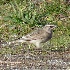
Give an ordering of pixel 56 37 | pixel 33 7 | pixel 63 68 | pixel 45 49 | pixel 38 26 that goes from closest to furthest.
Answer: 1. pixel 63 68
2. pixel 45 49
3. pixel 56 37
4. pixel 38 26
5. pixel 33 7

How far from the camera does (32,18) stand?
51.9 feet

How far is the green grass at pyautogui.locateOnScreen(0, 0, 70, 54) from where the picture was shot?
15.3 meters

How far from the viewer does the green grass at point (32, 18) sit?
1526 centimetres

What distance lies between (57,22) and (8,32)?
5.46 feet

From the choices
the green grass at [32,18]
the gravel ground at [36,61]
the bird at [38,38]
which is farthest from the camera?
the green grass at [32,18]

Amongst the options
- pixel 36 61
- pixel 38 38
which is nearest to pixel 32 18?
pixel 38 38

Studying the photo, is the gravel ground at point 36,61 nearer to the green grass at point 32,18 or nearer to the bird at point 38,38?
the bird at point 38,38

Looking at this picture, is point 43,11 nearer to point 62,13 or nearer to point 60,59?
point 62,13

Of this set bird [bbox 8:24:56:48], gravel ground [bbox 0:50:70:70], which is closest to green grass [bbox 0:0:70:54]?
bird [bbox 8:24:56:48]

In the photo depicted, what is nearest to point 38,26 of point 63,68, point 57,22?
point 57,22

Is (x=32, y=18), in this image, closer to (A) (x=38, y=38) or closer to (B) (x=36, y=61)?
(A) (x=38, y=38)

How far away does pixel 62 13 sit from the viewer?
16.8 meters

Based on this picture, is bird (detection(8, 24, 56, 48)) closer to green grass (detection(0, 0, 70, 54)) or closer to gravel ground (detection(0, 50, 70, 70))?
gravel ground (detection(0, 50, 70, 70))

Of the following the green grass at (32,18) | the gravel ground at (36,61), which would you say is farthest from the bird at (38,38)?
the green grass at (32,18)
